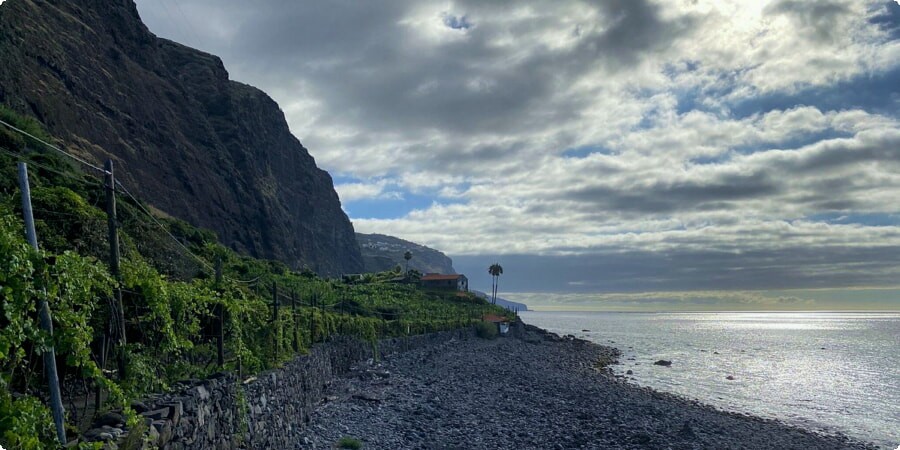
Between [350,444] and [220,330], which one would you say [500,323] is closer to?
[350,444]

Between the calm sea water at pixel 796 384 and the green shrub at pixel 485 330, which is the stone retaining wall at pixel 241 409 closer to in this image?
the calm sea water at pixel 796 384

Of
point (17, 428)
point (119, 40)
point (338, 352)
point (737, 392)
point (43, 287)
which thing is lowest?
point (737, 392)

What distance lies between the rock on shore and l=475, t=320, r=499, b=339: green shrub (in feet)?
114

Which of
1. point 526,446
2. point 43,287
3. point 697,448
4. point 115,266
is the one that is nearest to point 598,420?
point 697,448

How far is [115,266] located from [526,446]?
648 inches

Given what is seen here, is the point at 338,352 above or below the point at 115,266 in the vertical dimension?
below

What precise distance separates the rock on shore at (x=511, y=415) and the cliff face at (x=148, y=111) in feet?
182

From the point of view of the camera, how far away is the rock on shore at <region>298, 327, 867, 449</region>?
21.9 metres

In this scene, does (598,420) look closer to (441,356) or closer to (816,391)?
(441,356)

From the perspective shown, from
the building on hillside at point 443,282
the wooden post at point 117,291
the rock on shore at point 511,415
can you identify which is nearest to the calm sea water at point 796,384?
the rock on shore at point 511,415

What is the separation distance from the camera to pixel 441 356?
174 feet

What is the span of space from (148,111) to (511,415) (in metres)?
98.0

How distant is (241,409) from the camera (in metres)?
14.1

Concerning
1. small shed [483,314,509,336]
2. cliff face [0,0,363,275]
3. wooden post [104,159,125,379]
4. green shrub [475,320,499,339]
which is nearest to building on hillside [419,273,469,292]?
small shed [483,314,509,336]
